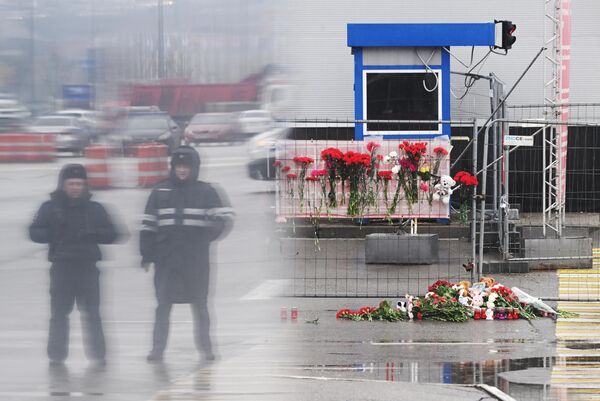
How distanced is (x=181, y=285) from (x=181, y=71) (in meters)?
0.44

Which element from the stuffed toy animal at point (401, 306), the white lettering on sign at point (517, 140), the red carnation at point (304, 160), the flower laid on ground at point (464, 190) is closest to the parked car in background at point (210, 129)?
the stuffed toy animal at point (401, 306)

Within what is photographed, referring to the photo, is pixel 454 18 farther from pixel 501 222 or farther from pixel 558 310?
pixel 558 310

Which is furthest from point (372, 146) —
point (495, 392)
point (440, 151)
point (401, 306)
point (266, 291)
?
point (266, 291)

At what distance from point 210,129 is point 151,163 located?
0.15 meters

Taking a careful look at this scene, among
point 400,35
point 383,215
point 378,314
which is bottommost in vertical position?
point 378,314

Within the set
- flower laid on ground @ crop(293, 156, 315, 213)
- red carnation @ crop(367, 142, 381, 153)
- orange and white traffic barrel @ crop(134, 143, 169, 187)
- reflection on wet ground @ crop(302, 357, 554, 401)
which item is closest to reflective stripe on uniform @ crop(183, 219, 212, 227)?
orange and white traffic barrel @ crop(134, 143, 169, 187)

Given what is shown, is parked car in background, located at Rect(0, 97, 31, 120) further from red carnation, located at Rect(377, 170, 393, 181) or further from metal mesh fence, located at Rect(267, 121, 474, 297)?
red carnation, located at Rect(377, 170, 393, 181)

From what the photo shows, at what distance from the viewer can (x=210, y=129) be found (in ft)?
7.29

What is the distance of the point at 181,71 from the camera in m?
2.19

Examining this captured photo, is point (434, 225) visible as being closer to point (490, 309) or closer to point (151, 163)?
point (490, 309)

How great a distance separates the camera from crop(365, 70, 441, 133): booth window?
1895 cm

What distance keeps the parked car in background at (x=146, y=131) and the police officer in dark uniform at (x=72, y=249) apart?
0.12m

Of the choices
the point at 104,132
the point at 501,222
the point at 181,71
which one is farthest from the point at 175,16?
the point at 501,222

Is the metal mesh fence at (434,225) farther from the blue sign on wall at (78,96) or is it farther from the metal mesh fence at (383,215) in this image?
the blue sign on wall at (78,96)
